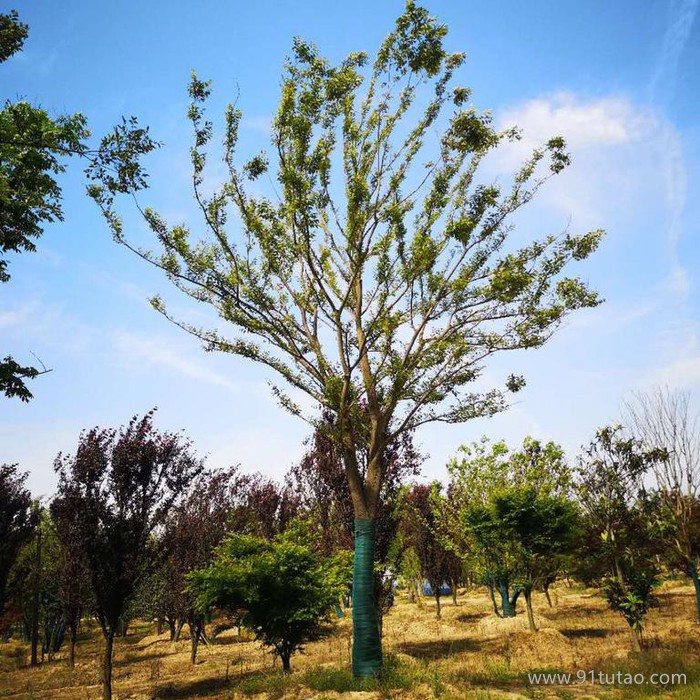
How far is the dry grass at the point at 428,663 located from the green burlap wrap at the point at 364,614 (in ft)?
1.42

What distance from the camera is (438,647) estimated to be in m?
18.7

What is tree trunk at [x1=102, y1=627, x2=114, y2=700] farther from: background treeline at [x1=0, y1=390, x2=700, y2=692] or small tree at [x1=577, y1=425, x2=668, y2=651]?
small tree at [x1=577, y1=425, x2=668, y2=651]

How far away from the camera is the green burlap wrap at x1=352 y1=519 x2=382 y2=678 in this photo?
10117 millimetres

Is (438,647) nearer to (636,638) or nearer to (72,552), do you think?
(636,638)

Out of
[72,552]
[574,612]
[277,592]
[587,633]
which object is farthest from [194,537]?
[574,612]

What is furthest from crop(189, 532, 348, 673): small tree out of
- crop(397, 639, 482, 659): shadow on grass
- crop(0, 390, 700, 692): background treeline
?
crop(397, 639, 482, 659): shadow on grass

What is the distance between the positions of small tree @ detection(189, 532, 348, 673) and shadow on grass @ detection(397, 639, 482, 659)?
5680 millimetres

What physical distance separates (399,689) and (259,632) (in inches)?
206

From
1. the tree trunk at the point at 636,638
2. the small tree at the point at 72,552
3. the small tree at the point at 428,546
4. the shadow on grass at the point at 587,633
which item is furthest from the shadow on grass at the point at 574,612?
the small tree at the point at 72,552

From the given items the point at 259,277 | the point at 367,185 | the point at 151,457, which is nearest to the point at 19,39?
the point at 259,277

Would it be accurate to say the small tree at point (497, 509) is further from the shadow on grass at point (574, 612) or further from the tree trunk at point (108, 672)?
the tree trunk at point (108, 672)

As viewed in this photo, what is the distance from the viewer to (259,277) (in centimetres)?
1213

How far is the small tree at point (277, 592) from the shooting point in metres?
12.4

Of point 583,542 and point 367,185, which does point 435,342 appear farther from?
point 583,542
